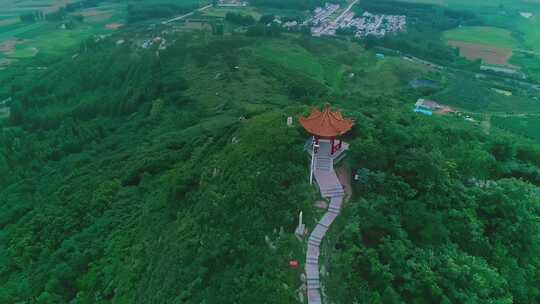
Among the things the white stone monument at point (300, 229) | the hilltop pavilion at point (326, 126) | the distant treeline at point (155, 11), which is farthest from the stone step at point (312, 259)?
the distant treeline at point (155, 11)

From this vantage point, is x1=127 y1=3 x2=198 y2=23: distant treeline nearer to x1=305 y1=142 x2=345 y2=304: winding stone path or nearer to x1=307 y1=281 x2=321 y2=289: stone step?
x1=305 y1=142 x2=345 y2=304: winding stone path

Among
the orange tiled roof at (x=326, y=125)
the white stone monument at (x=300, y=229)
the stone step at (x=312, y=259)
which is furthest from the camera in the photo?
the orange tiled roof at (x=326, y=125)

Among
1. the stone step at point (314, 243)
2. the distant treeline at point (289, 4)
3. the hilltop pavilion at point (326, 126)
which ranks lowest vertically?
the stone step at point (314, 243)

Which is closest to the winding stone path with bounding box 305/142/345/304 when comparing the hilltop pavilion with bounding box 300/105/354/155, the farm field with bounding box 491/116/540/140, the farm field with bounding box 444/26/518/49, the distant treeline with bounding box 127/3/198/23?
the hilltop pavilion with bounding box 300/105/354/155

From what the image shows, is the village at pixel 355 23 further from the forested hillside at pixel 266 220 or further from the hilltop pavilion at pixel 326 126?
the hilltop pavilion at pixel 326 126

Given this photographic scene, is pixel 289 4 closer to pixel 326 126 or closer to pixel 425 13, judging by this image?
pixel 425 13

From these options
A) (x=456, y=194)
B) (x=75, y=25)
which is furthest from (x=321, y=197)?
(x=75, y=25)

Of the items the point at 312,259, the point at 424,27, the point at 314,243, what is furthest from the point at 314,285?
the point at 424,27

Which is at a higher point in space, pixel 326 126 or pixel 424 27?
pixel 326 126
